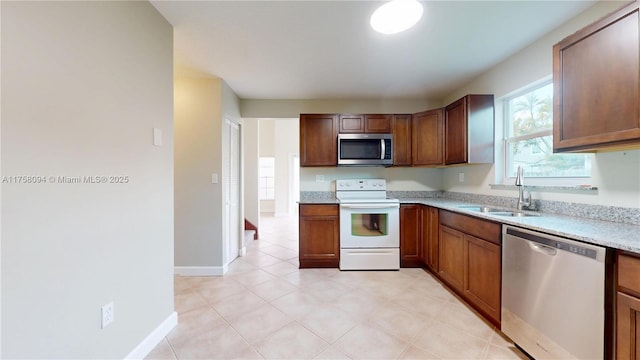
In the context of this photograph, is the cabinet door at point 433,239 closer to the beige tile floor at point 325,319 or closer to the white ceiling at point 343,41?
the beige tile floor at point 325,319

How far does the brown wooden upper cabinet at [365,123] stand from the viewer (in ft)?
11.4

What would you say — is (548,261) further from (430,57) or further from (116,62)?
(116,62)

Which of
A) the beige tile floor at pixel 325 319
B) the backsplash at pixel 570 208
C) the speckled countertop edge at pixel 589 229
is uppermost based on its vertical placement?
the backsplash at pixel 570 208

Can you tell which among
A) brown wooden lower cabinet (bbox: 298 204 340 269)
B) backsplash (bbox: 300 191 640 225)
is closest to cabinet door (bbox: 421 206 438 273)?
backsplash (bbox: 300 191 640 225)

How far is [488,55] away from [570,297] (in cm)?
222

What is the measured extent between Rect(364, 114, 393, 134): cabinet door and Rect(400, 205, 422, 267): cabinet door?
1130mm

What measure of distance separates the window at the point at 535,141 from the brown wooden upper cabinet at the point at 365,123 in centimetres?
138

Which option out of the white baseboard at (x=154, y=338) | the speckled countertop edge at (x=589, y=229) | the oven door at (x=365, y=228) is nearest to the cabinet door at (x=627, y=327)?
the speckled countertop edge at (x=589, y=229)

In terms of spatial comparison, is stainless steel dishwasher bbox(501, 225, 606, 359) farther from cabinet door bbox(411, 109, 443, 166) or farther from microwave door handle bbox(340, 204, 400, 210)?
cabinet door bbox(411, 109, 443, 166)

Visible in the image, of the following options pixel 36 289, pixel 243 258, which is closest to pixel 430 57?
pixel 36 289

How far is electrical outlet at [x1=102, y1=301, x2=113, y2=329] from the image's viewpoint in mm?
1327

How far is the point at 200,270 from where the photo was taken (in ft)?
9.78

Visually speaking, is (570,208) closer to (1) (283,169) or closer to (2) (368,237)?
(2) (368,237)

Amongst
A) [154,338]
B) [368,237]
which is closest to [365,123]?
[368,237]
